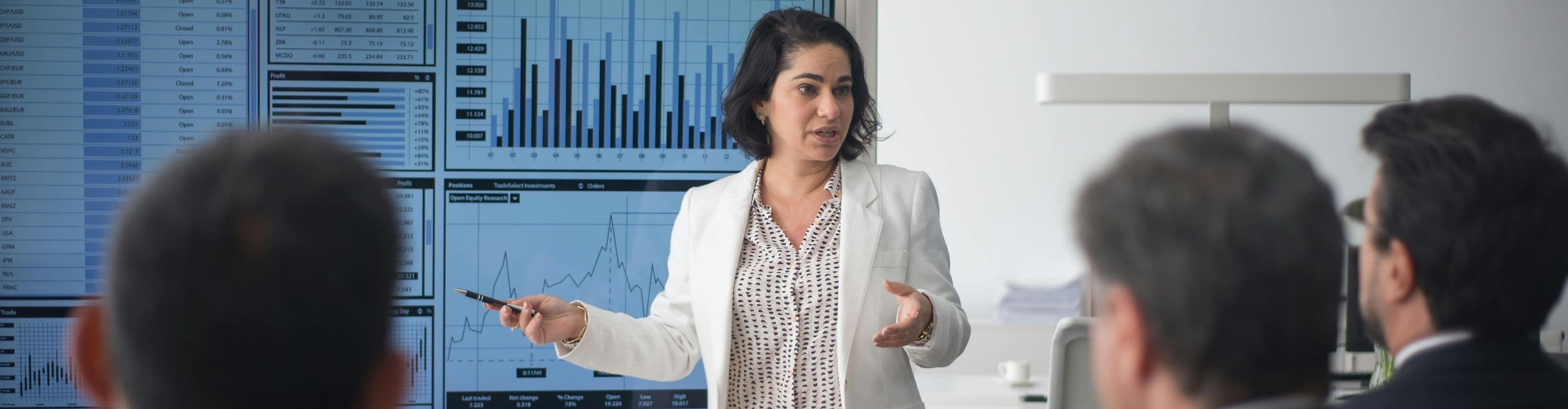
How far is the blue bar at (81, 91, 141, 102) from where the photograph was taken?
246 cm

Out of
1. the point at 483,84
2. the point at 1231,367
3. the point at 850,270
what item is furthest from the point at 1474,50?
the point at 1231,367

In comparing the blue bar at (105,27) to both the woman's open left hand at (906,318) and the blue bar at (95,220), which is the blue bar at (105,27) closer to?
the blue bar at (95,220)

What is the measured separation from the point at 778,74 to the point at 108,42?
1.56 meters

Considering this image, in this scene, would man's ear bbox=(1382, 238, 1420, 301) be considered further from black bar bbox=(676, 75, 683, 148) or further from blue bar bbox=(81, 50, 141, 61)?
blue bar bbox=(81, 50, 141, 61)

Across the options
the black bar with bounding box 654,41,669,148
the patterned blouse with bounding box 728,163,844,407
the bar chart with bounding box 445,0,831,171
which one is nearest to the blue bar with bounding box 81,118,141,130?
the bar chart with bounding box 445,0,831,171

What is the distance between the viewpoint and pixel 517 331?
254cm

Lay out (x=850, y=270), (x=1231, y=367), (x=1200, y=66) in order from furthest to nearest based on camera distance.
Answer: (x=1200, y=66) → (x=850, y=270) → (x=1231, y=367)

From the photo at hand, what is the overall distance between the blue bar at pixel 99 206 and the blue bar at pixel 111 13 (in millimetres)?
417

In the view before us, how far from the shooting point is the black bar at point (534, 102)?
8.26 feet

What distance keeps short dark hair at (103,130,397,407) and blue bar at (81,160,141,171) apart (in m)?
2.15

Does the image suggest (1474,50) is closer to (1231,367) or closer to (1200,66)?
(1200,66)

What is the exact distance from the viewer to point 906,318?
1.83 metres

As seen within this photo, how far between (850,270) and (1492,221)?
1.09 m

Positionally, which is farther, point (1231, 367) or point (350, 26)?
point (350, 26)
